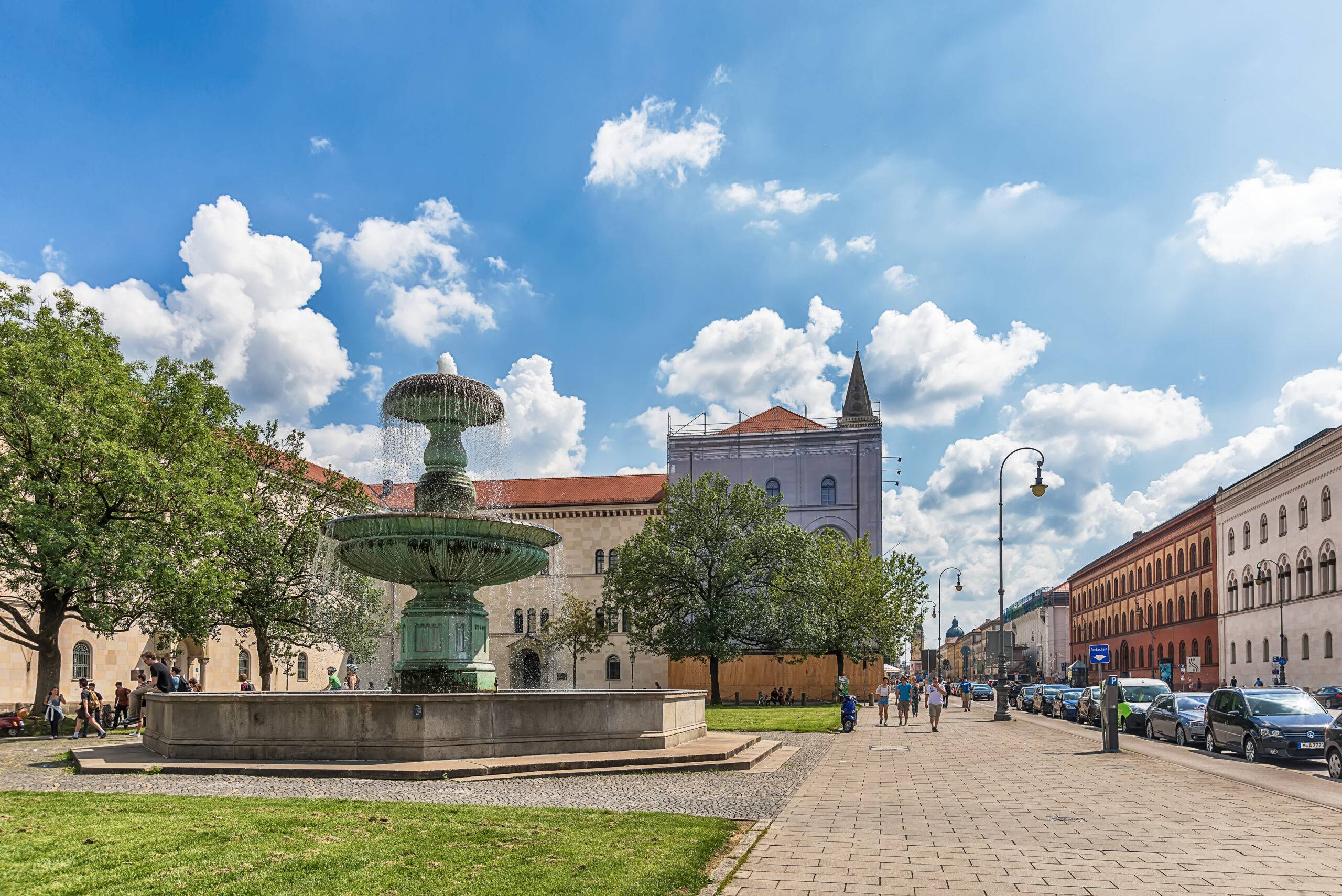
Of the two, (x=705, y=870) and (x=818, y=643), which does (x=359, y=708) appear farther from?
(x=818, y=643)

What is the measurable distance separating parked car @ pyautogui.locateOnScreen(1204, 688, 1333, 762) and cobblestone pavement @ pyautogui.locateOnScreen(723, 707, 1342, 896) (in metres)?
3.18

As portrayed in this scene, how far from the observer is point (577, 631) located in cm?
5588

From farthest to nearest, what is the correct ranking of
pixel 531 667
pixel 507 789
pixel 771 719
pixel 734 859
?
pixel 531 667, pixel 771 719, pixel 507 789, pixel 734 859

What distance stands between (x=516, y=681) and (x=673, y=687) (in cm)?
982

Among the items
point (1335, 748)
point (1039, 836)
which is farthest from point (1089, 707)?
point (1039, 836)

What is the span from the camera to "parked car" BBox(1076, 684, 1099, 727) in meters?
35.6

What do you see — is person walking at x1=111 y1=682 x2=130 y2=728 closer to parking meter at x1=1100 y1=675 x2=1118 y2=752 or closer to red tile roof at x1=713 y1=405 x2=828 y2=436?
parking meter at x1=1100 y1=675 x2=1118 y2=752

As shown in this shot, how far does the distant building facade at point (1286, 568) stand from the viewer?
5066 cm

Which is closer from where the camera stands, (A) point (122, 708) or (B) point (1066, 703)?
(A) point (122, 708)

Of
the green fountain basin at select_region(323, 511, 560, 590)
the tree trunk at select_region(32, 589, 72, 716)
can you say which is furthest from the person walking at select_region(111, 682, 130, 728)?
the green fountain basin at select_region(323, 511, 560, 590)

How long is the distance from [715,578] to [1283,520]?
33.3 metres

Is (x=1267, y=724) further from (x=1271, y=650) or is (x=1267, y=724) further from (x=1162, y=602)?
(x=1162, y=602)

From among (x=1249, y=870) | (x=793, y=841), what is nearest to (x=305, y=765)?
(x=793, y=841)

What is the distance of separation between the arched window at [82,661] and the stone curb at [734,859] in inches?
1324
